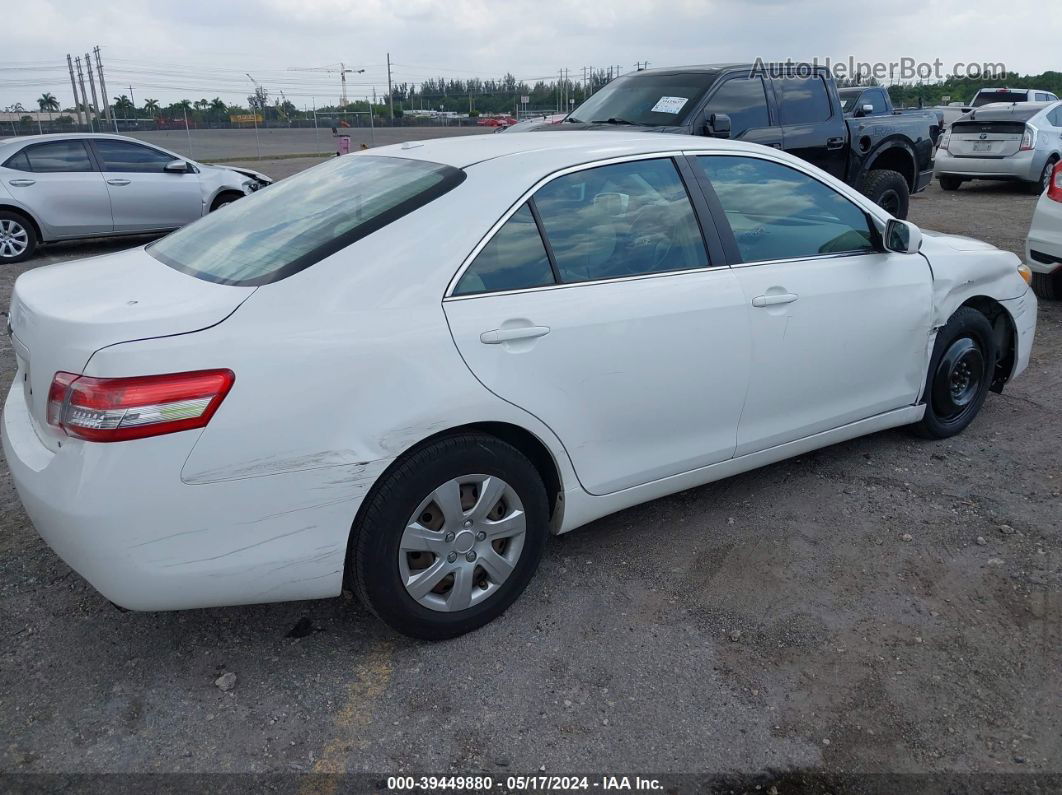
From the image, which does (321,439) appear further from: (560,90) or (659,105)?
(560,90)

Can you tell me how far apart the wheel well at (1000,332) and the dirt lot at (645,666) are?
3.53 feet

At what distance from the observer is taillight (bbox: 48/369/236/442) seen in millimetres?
2307

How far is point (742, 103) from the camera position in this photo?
7977 mm

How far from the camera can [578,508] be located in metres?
3.16

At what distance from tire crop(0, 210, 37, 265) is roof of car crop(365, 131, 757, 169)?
818 centimetres

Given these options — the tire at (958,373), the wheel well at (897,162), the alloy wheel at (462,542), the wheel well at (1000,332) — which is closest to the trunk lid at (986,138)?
the wheel well at (897,162)

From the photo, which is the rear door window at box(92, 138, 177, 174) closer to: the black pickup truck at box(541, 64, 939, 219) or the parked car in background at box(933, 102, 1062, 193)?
the black pickup truck at box(541, 64, 939, 219)

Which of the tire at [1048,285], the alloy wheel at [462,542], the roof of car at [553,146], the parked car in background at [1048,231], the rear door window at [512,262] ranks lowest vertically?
the tire at [1048,285]

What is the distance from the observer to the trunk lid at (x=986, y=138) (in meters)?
14.6

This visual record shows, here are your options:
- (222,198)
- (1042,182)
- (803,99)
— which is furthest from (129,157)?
(1042,182)

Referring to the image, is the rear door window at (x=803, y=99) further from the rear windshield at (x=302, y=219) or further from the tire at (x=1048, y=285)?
the rear windshield at (x=302, y=219)

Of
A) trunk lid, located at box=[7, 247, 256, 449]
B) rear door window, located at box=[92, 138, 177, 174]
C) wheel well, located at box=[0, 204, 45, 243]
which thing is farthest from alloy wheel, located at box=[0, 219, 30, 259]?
trunk lid, located at box=[7, 247, 256, 449]

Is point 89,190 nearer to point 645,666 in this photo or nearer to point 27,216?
point 27,216

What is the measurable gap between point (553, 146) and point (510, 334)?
88cm
